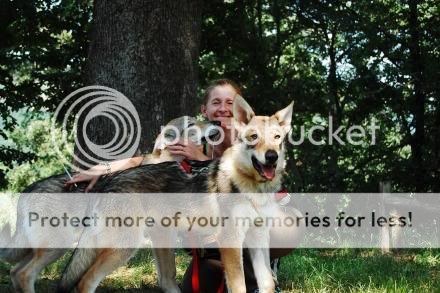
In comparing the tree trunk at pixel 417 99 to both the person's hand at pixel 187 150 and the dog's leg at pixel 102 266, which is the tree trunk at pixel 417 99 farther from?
the dog's leg at pixel 102 266

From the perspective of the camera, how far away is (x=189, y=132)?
489cm

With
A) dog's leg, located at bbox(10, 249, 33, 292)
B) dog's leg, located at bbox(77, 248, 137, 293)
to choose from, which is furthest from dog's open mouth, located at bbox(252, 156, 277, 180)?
dog's leg, located at bbox(10, 249, 33, 292)

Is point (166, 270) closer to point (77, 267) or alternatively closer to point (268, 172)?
A: point (77, 267)

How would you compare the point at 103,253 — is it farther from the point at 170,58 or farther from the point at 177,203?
the point at 170,58

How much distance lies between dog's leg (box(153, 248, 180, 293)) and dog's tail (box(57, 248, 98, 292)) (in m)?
0.91

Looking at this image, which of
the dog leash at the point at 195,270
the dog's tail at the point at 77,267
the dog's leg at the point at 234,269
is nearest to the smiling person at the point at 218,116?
the dog leash at the point at 195,270

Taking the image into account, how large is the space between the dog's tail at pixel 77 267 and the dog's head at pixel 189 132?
1408 mm

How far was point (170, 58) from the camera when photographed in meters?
6.73

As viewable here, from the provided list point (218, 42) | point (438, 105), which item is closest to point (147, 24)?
point (218, 42)

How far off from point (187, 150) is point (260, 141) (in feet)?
3.41

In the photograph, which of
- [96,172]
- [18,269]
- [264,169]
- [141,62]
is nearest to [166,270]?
[96,172]

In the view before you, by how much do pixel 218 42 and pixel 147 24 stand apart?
15.3 ft

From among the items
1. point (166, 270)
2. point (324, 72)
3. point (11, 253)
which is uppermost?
point (324, 72)

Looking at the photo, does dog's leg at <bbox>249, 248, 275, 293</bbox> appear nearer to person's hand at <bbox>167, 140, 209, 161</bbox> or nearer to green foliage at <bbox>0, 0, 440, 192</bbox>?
person's hand at <bbox>167, 140, 209, 161</bbox>
